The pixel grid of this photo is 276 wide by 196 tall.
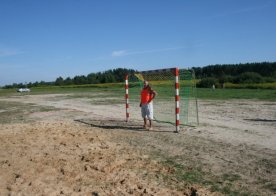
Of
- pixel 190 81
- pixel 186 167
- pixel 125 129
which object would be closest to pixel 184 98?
pixel 190 81

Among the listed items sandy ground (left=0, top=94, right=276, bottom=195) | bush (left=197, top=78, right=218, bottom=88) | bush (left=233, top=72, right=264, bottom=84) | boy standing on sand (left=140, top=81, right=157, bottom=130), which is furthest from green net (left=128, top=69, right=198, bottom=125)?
bush (left=233, top=72, right=264, bottom=84)

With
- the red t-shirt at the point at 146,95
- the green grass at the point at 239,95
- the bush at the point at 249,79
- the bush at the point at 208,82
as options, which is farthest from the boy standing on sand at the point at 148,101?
the bush at the point at 249,79

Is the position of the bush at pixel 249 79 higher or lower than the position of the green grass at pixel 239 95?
higher

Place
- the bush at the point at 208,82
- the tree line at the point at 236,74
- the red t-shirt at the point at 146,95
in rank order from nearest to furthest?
the red t-shirt at the point at 146,95 → the bush at the point at 208,82 → the tree line at the point at 236,74

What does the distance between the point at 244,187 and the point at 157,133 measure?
6084 millimetres

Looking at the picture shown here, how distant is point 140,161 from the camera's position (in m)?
8.38

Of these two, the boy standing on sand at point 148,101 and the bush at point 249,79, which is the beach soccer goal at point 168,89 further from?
the bush at point 249,79

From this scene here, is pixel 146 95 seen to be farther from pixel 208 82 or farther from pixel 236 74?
pixel 236 74

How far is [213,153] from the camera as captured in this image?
8852 millimetres

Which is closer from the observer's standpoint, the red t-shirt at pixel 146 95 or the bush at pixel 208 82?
the red t-shirt at pixel 146 95

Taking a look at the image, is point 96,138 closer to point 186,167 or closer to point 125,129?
point 125,129

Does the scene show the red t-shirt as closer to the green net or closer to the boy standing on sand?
the boy standing on sand

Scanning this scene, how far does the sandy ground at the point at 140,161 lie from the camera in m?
→ 6.53

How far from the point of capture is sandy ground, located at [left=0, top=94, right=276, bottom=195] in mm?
6527
